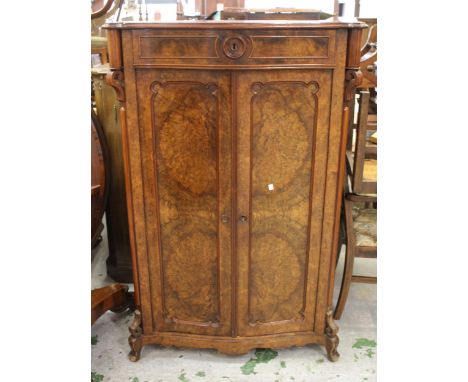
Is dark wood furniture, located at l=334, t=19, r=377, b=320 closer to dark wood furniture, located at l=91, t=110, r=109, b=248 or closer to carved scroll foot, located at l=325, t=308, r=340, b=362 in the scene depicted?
carved scroll foot, located at l=325, t=308, r=340, b=362

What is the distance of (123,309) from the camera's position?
2.25 metres

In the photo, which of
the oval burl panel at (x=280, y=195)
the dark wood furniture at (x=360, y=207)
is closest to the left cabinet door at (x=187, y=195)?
the oval burl panel at (x=280, y=195)

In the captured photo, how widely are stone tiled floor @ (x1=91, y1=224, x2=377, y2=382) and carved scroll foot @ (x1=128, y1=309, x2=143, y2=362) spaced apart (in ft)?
0.11

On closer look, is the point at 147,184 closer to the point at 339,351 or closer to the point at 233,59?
the point at 233,59

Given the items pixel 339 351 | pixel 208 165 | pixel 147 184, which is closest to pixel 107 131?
pixel 147 184

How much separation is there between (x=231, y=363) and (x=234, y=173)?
34.6 inches

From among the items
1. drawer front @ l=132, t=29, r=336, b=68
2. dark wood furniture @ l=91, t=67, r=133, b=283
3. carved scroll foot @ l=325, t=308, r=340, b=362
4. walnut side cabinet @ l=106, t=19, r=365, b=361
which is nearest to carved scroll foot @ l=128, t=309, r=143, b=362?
walnut side cabinet @ l=106, t=19, r=365, b=361

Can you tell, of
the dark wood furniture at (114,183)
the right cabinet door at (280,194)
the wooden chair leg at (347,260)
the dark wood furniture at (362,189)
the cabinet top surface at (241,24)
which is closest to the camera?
the cabinet top surface at (241,24)

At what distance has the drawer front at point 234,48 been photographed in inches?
58.2

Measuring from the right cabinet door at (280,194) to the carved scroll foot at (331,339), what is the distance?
0.08m

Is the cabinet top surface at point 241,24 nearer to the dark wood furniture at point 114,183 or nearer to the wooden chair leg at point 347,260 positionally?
the dark wood furniture at point 114,183

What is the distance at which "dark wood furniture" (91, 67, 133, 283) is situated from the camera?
222 centimetres

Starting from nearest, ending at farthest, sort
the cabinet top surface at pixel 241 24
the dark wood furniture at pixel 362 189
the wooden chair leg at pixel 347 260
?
the cabinet top surface at pixel 241 24 < the dark wood furniture at pixel 362 189 < the wooden chair leg at pixel 347 260
